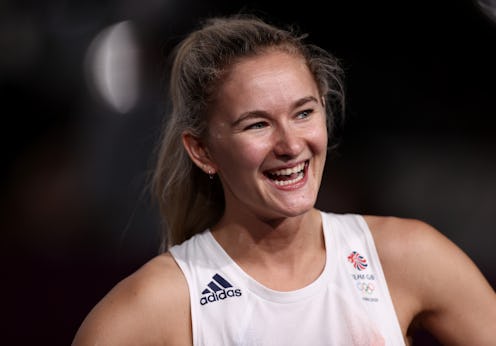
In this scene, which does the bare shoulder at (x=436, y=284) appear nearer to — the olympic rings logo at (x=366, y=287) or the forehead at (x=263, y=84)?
the olympic rings logo at (x=366, y=287)

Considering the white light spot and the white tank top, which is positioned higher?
the white light spot

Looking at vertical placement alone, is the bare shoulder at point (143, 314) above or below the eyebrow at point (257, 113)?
below

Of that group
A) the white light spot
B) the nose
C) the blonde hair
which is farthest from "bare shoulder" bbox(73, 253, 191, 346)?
the white light spot

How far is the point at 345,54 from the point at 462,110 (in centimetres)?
62

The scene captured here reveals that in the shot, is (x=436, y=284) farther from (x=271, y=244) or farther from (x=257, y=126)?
(x=257, y=126)

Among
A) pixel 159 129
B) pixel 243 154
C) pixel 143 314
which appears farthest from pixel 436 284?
pixel 159 129

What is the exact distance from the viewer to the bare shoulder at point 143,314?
5.58ft

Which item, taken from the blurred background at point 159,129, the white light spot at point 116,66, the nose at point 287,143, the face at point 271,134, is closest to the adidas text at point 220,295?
the face at point 271,134

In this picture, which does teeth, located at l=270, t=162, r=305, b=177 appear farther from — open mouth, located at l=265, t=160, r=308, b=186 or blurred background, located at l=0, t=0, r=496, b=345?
blurred background, located at l=0, t=0, r=496, b=345

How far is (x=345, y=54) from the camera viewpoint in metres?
3.41

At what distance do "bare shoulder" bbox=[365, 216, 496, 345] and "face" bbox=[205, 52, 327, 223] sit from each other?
0.30 m

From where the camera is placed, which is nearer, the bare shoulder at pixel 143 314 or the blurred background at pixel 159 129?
the bare shoulder at pixel 143 314

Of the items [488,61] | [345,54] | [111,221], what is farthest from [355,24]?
[111,221]

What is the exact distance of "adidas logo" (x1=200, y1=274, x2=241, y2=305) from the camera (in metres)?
1.79
